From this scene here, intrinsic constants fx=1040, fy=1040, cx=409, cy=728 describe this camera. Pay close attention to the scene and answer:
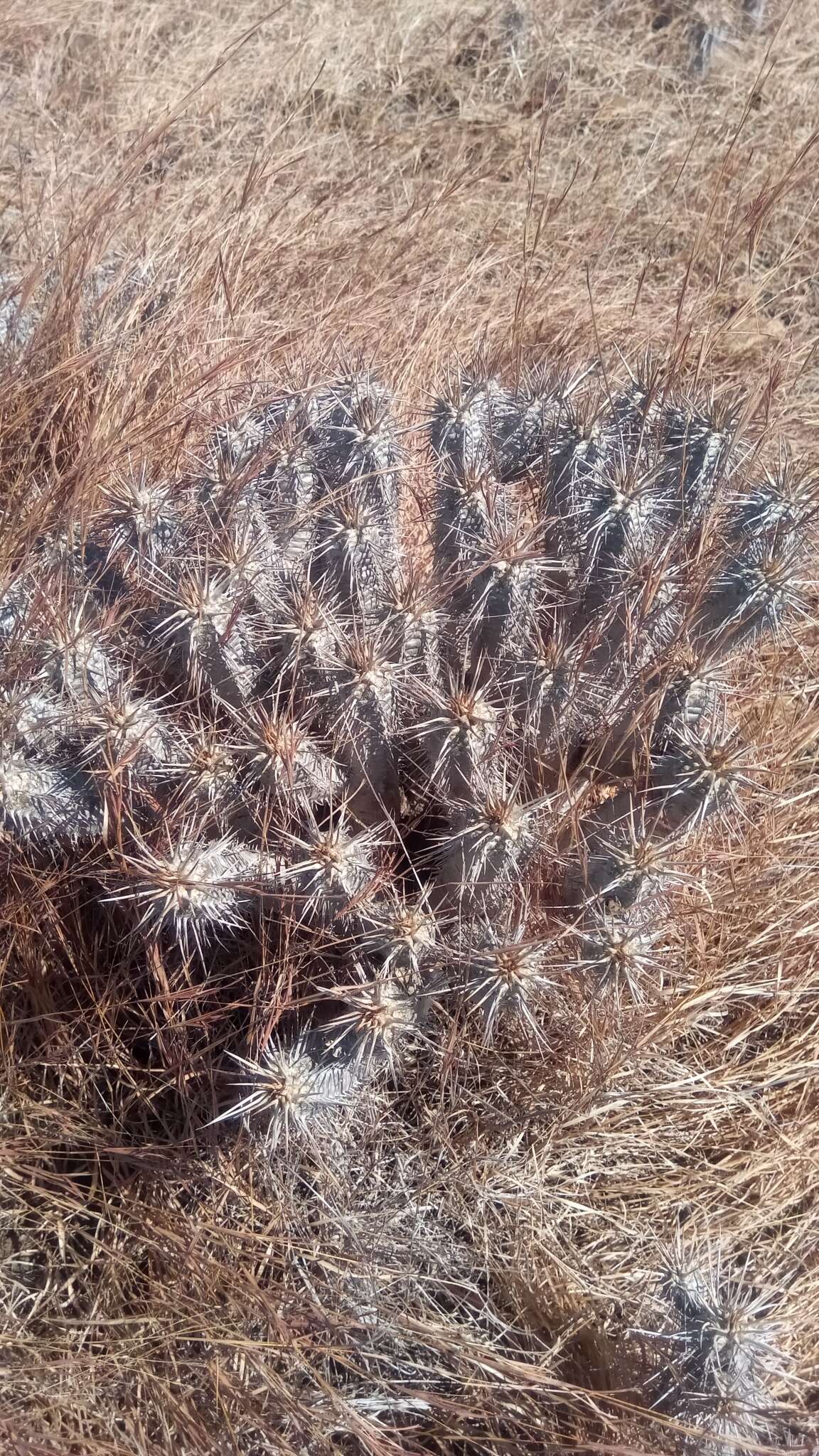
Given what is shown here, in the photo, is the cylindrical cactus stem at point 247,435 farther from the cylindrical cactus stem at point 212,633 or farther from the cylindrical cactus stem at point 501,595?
the cylindrical cactus stem at point 501,595

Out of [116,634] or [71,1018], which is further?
[71,1018]

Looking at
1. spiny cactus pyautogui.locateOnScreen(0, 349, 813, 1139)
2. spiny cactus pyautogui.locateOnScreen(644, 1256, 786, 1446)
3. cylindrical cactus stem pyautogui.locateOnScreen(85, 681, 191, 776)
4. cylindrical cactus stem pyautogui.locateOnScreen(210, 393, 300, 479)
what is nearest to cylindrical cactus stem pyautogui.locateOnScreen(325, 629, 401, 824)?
spiny cactus pyautogui.locateOnScreen(0, 349, 813, 1139)

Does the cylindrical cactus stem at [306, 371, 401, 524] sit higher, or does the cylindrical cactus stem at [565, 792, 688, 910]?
the cylindrical cactus stem at [306, 371, 401, 524]

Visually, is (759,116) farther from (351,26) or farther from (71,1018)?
(71,1018)

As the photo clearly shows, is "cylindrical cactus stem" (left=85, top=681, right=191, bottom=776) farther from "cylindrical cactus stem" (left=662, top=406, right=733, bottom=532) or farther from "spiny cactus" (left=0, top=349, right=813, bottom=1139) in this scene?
"cylindrical cactus stem" (left=662, top=406, right=733, bottom=532)

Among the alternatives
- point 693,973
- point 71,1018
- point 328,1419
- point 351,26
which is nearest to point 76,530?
point 71,1018

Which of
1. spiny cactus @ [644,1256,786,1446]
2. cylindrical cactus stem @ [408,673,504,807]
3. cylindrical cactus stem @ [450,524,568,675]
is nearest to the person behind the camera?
spiny cactus @ [644,1256,786,1446]
